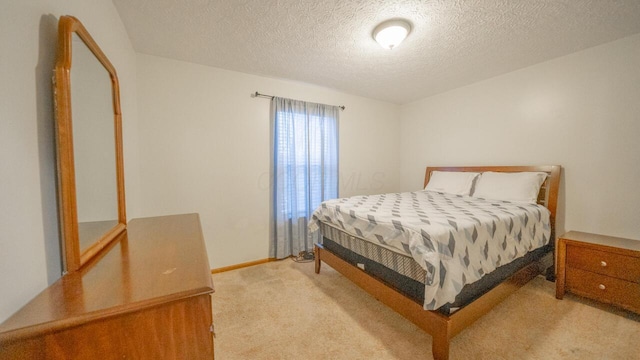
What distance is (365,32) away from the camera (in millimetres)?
1882

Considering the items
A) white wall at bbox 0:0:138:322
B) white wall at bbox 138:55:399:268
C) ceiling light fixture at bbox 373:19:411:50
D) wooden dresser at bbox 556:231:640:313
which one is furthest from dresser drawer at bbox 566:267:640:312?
white wall at bbox 0:0:138:322

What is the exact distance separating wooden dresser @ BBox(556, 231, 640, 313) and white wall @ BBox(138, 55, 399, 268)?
2991mm

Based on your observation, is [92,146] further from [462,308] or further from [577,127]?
[577,127]

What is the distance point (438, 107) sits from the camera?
351 cm

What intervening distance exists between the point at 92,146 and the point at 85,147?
0.30 feet

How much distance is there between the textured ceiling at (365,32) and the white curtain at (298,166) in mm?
544

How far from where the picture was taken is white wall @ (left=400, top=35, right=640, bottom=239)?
2.00m

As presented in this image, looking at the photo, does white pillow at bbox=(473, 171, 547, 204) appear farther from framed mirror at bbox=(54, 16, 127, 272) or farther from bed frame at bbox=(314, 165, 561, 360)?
framed mirror at bbox=(54, 16, 127, 272)

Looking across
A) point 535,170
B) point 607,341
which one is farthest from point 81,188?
point 535,170

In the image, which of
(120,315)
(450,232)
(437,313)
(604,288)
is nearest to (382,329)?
(437,313)

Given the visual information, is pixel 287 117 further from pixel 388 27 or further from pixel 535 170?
pixel 535 170

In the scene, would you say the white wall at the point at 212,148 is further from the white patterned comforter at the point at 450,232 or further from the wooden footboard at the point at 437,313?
the wooden footboard at the point at 437,313

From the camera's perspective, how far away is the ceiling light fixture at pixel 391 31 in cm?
173

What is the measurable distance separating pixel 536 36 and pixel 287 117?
8.33ft
